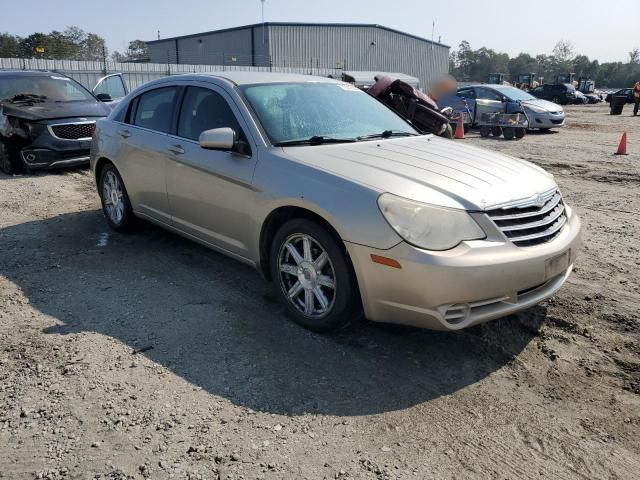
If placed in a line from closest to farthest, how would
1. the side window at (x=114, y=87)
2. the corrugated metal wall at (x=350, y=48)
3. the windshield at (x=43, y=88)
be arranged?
the windshield at (x=43, y=88), the side window at (x=114, y=87), the corrugated metal wall at (x=350, y=48)

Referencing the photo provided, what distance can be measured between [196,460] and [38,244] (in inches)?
159

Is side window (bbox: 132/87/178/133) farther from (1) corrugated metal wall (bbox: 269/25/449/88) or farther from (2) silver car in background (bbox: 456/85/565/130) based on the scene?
(1) corrugated metal wall (bbox: 269/25/449/88)

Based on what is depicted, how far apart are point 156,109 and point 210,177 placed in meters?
1.33

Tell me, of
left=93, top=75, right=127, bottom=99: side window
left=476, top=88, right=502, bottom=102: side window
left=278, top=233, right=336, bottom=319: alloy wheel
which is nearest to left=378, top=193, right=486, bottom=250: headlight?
left=278, top=233, right=336, bottom=319: alloy wheel

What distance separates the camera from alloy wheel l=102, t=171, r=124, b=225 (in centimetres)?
574

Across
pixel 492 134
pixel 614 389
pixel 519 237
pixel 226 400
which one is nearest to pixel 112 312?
pixel 226 400

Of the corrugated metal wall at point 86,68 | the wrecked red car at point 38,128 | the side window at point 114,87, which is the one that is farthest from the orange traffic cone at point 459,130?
the wrecked red car at point 38,128

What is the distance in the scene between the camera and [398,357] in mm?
3430

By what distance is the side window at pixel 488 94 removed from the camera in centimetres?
1730

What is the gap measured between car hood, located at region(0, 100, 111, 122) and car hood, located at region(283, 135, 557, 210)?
693 cm

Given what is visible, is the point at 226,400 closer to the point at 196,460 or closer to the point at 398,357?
the point at 196,460

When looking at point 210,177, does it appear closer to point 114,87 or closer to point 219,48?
point 114,87

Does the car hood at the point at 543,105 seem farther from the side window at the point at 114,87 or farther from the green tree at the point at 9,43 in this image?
the green tree at the point at 9,43

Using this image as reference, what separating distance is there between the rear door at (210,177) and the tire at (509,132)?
12664mm
